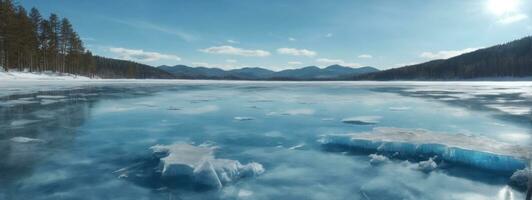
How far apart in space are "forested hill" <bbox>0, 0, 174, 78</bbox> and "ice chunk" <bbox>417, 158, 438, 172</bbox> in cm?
6153

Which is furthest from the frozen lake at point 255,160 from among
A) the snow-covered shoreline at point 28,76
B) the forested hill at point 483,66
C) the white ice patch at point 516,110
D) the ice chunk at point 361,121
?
the forested hill at point 483,66

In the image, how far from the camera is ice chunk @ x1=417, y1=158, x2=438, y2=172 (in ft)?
22.5

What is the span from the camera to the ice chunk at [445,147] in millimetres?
7004

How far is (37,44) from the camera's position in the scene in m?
64.9

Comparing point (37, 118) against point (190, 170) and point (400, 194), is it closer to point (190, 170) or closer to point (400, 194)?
point (190, 170)

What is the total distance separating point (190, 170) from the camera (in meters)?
6.36

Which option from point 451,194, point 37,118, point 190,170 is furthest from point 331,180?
point 37,118

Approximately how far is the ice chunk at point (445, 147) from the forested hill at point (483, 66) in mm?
130867

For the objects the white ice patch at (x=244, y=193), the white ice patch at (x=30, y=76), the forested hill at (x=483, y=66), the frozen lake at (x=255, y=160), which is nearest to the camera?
the white ice patch at (x=244, y=193)

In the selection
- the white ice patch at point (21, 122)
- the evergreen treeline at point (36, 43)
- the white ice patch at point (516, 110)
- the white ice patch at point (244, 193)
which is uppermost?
the evergreen treeline at point (36, 43)

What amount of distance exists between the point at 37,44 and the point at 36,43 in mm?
1392

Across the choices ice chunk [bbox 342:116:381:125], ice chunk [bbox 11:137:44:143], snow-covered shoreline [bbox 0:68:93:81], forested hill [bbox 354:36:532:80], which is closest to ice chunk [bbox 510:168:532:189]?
ice chunk [bbox 342:116:381:125]

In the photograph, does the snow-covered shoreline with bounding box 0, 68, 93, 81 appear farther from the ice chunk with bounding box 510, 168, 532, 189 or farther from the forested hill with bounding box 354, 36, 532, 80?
the forested hill with bounding box 354, 36, 532, 80

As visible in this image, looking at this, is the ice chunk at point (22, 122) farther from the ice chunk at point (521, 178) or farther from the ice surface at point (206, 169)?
the ice chunk at point (521, 178)
